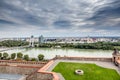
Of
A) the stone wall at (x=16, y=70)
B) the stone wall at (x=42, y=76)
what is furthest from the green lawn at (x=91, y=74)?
the stone wall at (x=16, y=70)

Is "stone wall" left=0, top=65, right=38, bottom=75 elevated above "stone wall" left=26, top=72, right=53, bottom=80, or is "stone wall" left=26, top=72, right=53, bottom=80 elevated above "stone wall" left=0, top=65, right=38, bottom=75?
"stone wall" left=26, top=72, right=53, bottom=80

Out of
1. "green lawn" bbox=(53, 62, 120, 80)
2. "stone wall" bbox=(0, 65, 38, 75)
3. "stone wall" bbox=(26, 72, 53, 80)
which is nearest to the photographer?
"green lawn" bbox=(53, 62, 120, 80)

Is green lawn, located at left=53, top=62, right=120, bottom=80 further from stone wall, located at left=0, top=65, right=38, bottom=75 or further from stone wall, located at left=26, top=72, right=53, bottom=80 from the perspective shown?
stone wall, located at left=0, top=65, right=38, bottom=75

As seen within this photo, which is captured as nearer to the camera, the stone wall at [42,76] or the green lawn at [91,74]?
the green lawn at [91,74]

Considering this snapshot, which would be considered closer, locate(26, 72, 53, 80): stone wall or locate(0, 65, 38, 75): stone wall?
locate(26, 72, 53, 80): stone wall

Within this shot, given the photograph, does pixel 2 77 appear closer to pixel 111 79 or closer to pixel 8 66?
pixel 8 66

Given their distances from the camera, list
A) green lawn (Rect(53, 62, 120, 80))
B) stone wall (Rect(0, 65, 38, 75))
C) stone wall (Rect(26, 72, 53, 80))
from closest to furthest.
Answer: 1. green lawn (Rect(53, 62, 120, 80))
2. stone wall (Rect(26, 72, 53, 80))
3. stone wall (Rect(0, 65, 38, 75))

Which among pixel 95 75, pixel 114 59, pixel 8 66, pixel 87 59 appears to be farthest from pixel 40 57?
pixel 95 75

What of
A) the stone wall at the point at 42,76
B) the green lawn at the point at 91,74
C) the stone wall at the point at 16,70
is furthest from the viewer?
the stone wall at the point at 16,70

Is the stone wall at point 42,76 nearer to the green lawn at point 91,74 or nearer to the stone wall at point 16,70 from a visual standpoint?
the green lawn at point 91,74

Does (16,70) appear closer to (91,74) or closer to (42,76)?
(42,76)

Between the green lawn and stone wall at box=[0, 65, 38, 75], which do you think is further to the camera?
stone wall at box=[0, 65, 38, 75]

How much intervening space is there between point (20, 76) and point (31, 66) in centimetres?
125

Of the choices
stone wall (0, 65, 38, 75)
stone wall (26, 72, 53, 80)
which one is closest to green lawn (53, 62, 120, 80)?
stone wall (26, 72, 53, 80)
